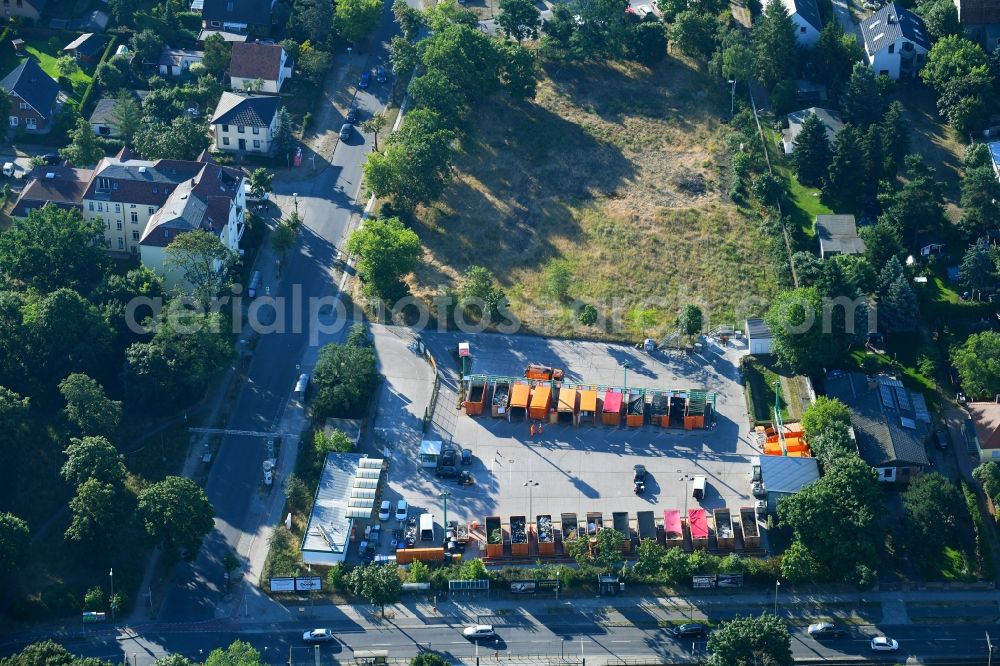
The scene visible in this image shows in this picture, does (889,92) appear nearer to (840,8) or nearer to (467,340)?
(840,8)

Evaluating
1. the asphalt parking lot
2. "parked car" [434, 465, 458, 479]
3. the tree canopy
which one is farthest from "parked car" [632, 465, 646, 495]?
the tree canopy

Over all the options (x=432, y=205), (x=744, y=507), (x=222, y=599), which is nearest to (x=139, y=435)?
(x=222, y=599)

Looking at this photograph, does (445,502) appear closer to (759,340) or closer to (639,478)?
(639,478)

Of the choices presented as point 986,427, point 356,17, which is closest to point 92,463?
point 356,17

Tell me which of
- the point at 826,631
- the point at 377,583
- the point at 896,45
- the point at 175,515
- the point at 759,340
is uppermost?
the point at 896,45

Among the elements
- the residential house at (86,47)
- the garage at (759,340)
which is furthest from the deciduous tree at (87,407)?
the garage at (759,340)

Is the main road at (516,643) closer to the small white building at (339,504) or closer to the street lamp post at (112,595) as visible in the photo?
the street lamp post at (112,595)
